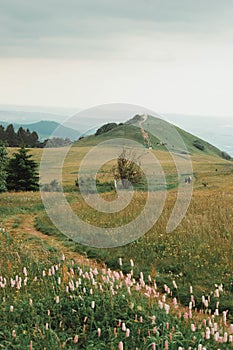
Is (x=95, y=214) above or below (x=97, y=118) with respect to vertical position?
below

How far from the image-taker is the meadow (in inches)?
244

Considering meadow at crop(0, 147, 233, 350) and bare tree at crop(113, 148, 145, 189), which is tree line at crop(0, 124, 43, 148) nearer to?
bare tree at crop(113, 148, 145, 189)

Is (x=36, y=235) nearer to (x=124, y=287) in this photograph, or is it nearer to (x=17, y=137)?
(x=124, y=287)

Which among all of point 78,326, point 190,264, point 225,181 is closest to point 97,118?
point 190,264

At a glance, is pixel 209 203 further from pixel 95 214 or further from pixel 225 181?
pixel 225 181

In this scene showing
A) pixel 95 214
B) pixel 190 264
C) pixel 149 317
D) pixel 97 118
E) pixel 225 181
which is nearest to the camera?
pixel 149 317

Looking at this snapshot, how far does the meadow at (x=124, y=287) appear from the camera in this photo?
6203mm

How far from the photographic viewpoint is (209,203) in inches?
690

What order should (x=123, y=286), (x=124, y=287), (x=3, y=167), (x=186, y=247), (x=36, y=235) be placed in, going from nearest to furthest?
(x=124, y=287)
(x=123, y=286)
(x=186, y=247)
(x=36, y=235)
(x=3, y=167)

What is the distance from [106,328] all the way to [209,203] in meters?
11.5

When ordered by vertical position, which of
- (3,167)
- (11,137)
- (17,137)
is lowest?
(3,167)

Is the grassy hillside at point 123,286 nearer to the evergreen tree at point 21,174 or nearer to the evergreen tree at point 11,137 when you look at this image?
the evergreen tree at point 21,174

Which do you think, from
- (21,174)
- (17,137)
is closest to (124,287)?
(21,174)

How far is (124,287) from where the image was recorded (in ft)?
26.1
